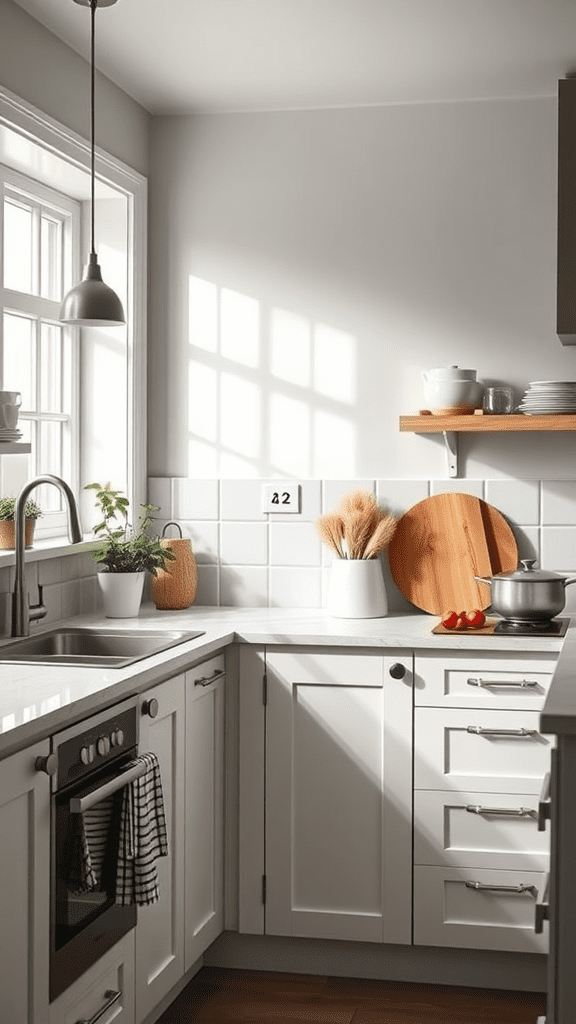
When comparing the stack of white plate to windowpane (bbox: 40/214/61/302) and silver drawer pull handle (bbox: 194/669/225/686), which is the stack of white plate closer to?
silver drawer pull handle (bbox: 194/669/225/686)

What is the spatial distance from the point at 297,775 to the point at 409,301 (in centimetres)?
147

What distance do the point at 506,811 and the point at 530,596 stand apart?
560 millimetres

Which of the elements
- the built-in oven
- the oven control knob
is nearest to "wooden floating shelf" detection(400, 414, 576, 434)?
the built-in oven

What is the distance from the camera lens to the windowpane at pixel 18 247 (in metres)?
3.45

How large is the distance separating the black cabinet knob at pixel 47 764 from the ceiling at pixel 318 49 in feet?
6.06

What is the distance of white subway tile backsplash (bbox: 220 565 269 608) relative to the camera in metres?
3.83

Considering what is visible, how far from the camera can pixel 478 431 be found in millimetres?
3484

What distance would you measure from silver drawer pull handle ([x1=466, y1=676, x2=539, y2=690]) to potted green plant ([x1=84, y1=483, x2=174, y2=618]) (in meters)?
0.99

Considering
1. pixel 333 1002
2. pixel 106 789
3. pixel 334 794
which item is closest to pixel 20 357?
pixel 334 794

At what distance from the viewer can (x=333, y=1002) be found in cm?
314

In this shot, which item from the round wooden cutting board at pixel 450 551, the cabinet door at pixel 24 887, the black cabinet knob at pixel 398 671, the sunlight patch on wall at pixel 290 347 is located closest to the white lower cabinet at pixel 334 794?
the black cabinet knob at pixel 398 671

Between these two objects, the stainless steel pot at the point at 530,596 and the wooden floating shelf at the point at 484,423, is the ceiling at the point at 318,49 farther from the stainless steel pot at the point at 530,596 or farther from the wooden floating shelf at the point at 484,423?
the stainless steel pot at the point at 530,596

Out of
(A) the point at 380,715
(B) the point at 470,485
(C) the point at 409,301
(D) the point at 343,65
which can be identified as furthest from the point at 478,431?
(D) the point at 343,65

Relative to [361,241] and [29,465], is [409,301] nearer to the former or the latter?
[361,241]
